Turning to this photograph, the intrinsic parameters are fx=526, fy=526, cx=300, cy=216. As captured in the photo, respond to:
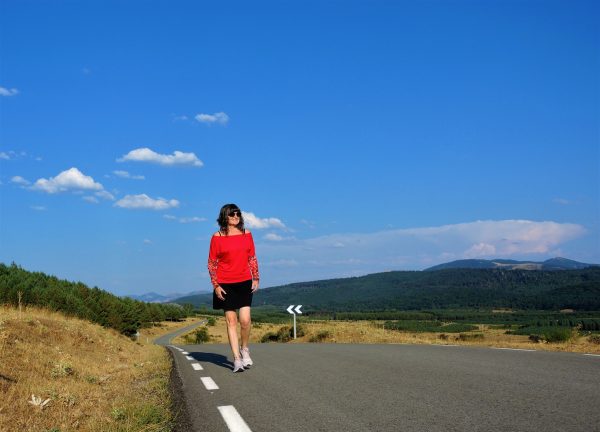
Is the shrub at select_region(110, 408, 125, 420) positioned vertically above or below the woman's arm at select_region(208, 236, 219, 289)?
below

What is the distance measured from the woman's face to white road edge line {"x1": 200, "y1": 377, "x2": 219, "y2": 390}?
7.55 ft

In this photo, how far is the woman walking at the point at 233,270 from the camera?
314 inches

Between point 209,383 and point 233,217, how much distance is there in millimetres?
2485

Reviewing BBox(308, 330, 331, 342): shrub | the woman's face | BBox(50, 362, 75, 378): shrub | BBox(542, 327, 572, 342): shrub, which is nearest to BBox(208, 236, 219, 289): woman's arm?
the woman's face

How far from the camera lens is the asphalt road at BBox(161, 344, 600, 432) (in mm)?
4145

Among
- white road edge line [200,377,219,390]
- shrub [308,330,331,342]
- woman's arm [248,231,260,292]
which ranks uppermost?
woman's arm [248,231,260,292]

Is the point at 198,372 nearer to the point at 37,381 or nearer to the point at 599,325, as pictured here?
the point at 37,381

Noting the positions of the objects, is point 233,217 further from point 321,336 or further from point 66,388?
point 321,336

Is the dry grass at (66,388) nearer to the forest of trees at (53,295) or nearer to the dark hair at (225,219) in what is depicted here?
the dark hair at (225,219)

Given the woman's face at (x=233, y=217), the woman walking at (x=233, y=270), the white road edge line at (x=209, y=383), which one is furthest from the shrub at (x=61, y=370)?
the woman's face at (x=233, y=217)

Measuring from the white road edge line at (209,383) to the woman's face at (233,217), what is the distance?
2301 mm

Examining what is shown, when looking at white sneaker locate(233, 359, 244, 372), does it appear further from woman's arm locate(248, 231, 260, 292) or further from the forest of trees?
the forest of trees

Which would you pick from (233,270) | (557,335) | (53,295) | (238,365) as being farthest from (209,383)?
(53,295)

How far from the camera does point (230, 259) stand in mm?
8000
